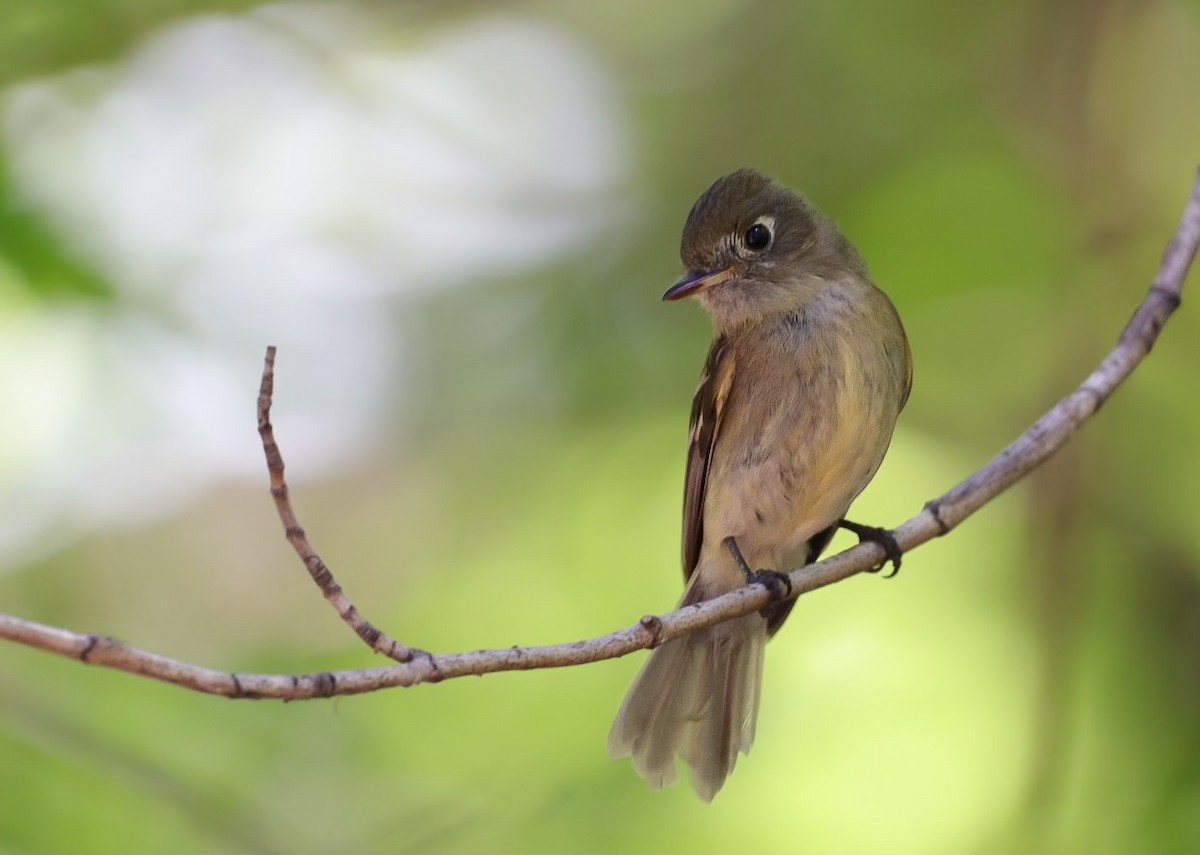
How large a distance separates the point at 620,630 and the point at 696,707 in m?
1.36

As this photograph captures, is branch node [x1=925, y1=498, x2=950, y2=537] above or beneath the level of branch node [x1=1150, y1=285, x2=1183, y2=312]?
beneath

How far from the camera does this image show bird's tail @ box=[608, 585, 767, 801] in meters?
3.81

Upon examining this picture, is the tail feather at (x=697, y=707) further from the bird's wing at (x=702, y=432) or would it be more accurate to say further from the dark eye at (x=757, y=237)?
the dark eye at (x=757, y=237)

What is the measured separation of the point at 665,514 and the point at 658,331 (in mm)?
700

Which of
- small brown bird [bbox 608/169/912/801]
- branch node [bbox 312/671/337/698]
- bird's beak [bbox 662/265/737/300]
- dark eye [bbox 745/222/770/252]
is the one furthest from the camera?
dark eye [bbox 745/222/770/252]

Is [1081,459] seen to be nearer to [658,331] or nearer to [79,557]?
[658,331]

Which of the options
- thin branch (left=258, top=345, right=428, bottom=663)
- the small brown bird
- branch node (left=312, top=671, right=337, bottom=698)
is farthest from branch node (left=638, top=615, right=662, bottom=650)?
the small brown bird

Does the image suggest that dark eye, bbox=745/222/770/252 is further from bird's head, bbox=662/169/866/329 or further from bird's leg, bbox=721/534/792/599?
bird's leg, bbox=721/534/792/599

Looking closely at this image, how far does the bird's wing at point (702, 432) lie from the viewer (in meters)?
3.96

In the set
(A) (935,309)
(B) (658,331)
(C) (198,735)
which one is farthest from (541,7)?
(C) (198,735)

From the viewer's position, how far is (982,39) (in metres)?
4.64

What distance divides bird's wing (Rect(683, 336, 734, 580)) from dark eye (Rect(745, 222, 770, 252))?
0.97ft

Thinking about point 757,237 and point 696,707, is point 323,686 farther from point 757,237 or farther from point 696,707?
point 757,237

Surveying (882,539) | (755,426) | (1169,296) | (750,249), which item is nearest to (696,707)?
(755,426)
